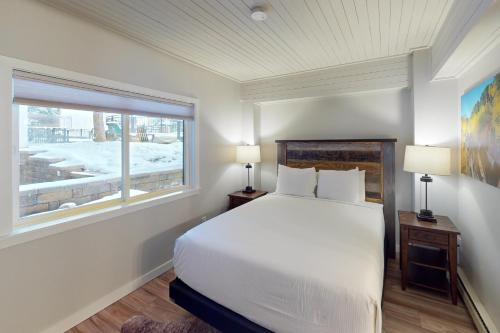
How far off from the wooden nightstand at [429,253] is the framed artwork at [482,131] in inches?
21.8

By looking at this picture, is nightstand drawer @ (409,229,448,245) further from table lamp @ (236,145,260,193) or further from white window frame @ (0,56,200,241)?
white window frame @ (0,56,200,241)

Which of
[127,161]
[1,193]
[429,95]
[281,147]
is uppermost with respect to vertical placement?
[429,95]

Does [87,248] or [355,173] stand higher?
[355,173]

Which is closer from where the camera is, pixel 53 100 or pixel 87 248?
pixel 53 100

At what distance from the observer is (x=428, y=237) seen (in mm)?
2195

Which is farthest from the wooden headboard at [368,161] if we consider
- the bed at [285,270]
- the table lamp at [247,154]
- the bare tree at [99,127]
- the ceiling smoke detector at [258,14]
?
the bare tree at [99,127]

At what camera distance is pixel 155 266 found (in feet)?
8.67

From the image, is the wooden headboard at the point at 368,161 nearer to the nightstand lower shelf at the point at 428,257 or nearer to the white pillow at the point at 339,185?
the white pillow at the point at 339,185

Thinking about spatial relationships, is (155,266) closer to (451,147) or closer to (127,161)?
(127,161)

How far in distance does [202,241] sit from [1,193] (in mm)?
1352

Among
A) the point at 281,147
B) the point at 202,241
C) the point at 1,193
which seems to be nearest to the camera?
the point at 1,193

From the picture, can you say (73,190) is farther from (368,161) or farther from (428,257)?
(428,257)

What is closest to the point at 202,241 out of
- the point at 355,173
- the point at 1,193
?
the point at 1,193

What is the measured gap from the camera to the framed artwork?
1564 millimetres
